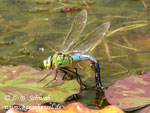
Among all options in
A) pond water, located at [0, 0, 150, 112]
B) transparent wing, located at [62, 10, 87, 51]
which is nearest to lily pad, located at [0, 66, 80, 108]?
pond water, located at [0, 0, 150, 112]

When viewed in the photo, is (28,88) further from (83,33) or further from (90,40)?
(83,33)

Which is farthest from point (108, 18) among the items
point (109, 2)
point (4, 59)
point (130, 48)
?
point (4, 59)

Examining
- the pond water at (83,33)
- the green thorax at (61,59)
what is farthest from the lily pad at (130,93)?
the green thorax at (61,59)

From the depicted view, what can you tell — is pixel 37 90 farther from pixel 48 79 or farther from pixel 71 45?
pixel 71 45

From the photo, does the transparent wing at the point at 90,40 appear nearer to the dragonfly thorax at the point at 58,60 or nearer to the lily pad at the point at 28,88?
the dragonfly thorax at the point at 58,60

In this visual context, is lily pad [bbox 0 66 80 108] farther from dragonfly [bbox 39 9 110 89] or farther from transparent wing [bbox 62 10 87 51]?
transparent wing [bbox 62 10 87 51]
